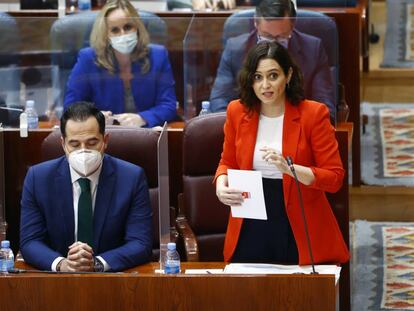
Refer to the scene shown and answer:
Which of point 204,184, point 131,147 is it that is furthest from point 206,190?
point 131,147

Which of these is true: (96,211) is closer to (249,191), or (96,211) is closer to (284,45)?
(249,191)

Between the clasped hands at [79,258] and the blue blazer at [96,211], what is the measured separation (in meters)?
0.15

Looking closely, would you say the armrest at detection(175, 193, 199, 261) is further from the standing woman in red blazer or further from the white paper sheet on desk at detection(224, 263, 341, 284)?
the white paper sheet on desk at detection(224, 263, 341, 284)

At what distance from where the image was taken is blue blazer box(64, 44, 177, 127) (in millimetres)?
5301

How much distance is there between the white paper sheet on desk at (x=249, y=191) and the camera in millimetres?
4008

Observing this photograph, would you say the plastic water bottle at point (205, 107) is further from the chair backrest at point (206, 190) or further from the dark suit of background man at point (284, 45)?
the chair backrest at point (206, 190)

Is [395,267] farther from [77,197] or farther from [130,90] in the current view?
[77,197]

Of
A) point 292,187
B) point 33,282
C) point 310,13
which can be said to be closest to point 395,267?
point 310,13

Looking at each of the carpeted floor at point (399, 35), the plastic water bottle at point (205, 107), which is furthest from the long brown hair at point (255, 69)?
the carpeted floor at point (399, 35)

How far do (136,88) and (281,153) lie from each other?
1.34 meters

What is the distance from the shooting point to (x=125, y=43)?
5340 mm

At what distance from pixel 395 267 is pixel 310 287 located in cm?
197

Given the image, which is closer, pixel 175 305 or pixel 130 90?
pixel 175 305

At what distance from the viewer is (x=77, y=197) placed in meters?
4.18
